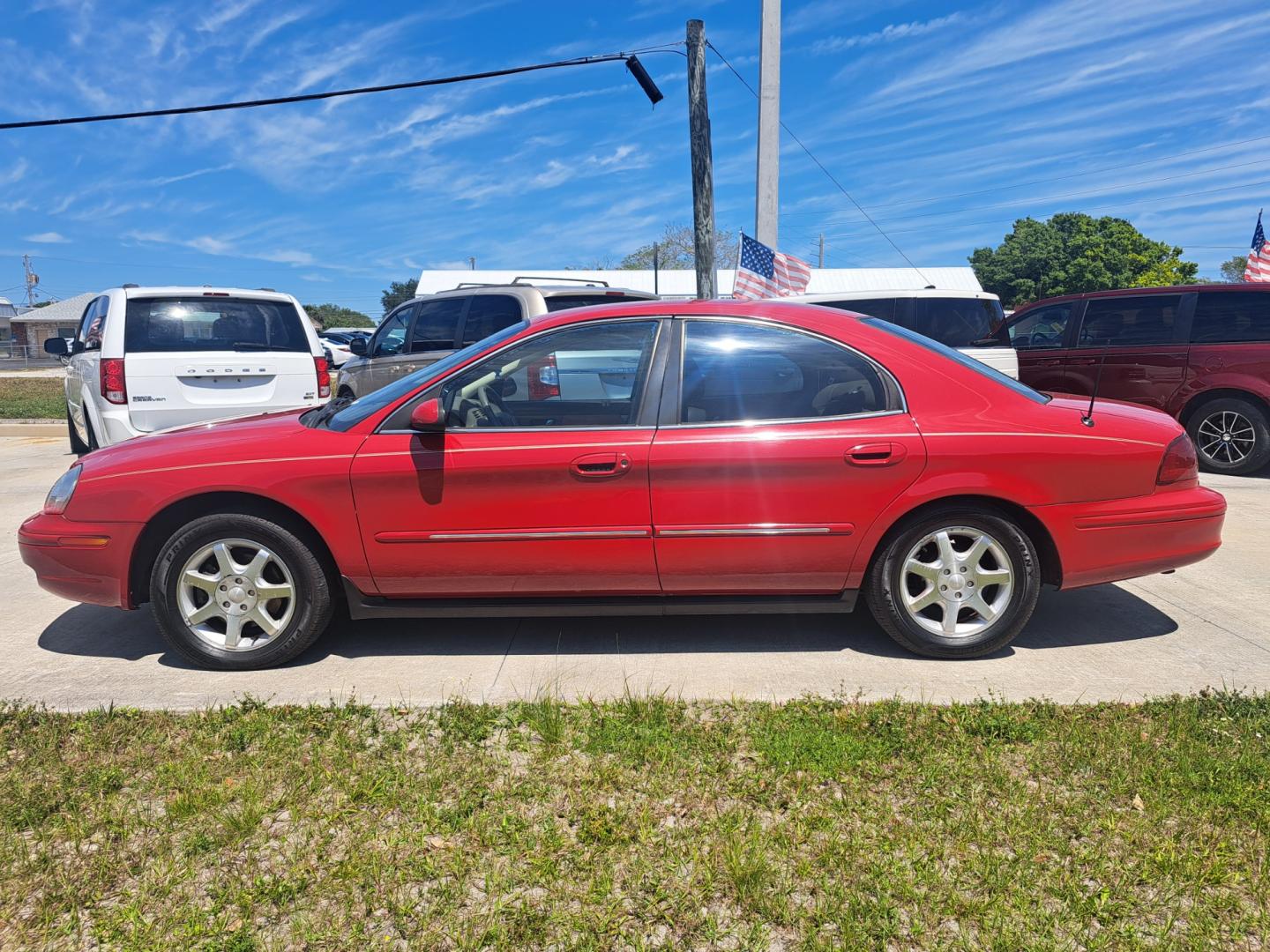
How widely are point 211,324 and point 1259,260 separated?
631 inches

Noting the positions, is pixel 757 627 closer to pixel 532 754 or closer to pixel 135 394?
pixel 532 754

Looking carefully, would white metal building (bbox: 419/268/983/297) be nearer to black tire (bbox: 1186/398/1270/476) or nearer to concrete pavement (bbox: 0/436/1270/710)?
black tire (bbox: 1186/398/1270/476)

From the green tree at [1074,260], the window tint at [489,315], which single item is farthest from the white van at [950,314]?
the green tree at [1074,260]

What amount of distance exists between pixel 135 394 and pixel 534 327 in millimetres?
4894

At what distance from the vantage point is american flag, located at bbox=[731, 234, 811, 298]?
13.2 m

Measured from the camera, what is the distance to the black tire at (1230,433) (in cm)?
867

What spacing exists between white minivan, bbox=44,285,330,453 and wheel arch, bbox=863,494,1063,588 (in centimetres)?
526

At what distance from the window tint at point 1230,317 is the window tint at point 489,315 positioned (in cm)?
663

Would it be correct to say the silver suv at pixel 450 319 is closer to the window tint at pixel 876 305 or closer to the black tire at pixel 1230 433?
the window tint at pixel 876 305

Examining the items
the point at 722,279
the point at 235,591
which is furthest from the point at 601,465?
the point at 722,279

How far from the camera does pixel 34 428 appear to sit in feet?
43.6

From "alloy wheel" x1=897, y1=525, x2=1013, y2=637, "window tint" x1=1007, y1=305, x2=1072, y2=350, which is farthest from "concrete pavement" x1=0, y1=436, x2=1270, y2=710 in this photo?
"window tint" x1=1007, y1=305, x2=1072, y2=350

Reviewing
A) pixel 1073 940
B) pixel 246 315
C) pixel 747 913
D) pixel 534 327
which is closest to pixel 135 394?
pixel 246 315

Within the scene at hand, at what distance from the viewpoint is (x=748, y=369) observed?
4.03 metres
